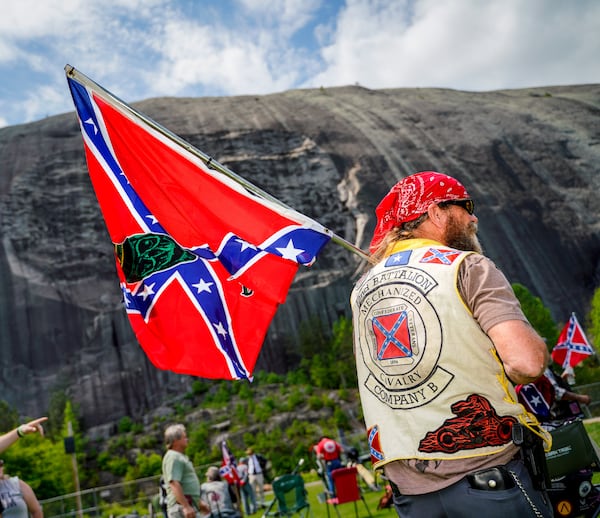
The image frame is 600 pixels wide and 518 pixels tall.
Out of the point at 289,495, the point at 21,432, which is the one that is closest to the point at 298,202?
the point at 289,495

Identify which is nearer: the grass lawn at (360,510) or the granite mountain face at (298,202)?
the grass lawn at (360,510)

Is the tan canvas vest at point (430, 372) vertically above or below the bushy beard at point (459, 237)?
below

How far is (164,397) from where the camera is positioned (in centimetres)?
3819

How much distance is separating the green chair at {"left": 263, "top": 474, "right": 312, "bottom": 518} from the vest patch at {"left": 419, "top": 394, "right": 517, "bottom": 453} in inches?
230

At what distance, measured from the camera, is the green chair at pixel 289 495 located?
7246 mm

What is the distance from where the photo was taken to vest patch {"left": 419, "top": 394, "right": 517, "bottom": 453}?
180cm

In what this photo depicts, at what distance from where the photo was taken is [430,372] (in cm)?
190

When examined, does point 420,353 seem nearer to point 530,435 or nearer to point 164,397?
point 530,435

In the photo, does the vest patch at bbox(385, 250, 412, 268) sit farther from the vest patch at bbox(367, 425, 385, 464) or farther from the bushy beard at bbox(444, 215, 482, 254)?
the vest patch at bbox(367, 425, 385, 464)

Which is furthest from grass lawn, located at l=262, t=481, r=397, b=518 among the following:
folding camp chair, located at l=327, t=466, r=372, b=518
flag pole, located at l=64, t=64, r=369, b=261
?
flag pole, located at l=64, t=64, r=369, b=261

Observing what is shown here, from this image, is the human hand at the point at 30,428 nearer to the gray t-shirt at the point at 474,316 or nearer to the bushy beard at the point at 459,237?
the gray t-shirt at the point at 474,316

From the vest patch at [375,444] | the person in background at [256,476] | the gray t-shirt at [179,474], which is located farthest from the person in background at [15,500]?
the person in background at [256,476]

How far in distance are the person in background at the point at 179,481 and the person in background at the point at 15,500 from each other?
3.72 feet

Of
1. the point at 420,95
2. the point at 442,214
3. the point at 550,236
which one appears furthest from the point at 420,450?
the point at 420,95
